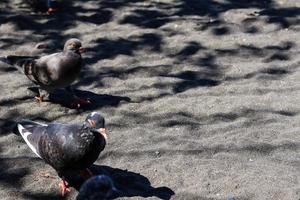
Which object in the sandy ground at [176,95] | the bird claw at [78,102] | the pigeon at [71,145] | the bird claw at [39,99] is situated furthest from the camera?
the bird claw at [39,99]

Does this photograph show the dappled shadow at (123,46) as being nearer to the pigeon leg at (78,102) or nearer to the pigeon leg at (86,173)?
A: the pigeon leg at (78,102)

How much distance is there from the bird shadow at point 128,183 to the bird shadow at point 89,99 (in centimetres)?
141

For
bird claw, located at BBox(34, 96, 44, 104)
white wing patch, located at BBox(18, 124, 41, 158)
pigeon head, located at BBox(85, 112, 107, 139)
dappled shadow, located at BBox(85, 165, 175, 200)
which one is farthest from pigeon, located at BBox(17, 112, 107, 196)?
bird claw, located at BBox(34, 96, 44, 104)

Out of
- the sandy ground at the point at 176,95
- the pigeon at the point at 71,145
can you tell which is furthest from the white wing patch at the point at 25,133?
the sandy ground at the point at 176,95

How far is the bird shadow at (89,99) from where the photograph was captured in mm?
6881

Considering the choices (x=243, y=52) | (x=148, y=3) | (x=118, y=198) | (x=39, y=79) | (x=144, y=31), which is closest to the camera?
(x=118, y=198)

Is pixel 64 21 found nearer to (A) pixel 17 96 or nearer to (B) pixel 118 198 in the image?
(A) pixel 17 96

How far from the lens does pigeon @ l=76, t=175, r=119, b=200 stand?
507 cm

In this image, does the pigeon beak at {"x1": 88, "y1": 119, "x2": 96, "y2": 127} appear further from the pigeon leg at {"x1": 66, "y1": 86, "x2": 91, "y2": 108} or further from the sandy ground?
the pigeon leg at {"x1": 66, "y1": 86, "x2": 91, "y2": 108}

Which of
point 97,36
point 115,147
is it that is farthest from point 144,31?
point 115,147

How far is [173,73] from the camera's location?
7.66m

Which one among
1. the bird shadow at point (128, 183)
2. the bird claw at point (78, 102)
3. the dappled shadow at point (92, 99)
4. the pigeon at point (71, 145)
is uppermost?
the pigeon at point (71, 145)

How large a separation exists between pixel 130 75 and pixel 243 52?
174 centimetres

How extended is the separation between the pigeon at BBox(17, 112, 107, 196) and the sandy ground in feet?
1.06
